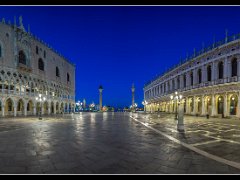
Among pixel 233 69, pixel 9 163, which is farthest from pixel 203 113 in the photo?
pixel 9 163

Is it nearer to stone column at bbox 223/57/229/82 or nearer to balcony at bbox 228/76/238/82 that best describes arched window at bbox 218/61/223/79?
stone column at bbox 223/57/229/82

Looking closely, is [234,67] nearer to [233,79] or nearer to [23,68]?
[233,79]

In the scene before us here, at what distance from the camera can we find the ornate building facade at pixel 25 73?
35625 mm

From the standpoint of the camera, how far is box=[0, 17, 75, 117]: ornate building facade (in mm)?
35625

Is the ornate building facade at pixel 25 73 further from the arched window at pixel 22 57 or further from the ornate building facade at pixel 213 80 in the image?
the ornate building facade at pixel 213 80

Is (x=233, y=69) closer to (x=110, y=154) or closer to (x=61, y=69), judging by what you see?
(x=110, y=154)

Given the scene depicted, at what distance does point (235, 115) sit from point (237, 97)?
2.88m

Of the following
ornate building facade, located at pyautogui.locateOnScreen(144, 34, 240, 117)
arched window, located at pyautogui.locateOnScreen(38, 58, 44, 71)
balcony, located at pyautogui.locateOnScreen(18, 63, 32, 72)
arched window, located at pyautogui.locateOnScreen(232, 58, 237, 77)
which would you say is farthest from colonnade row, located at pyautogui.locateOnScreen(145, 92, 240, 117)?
arched window, located at pyautogui.locateOnScreen(38, 58, 44, 71)

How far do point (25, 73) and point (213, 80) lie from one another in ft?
134

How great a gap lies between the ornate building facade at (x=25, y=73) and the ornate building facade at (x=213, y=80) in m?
29.7

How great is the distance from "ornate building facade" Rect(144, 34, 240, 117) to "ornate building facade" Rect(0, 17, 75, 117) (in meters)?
29.7

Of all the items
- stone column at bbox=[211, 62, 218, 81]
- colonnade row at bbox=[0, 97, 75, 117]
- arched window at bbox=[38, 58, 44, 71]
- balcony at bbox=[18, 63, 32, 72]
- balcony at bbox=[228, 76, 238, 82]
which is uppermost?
arched window at bbox=[38, 58, 44, 71]

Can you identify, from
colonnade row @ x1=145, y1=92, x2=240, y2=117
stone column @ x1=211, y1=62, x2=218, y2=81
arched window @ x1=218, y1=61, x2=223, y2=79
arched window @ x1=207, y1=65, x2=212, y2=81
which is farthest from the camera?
arched window @ x1=207, y1=65, x2=212, y2=81

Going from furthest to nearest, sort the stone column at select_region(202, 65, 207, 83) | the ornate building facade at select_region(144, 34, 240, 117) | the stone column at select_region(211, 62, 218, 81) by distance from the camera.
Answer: the stone column at select_region(202, 65, 207, 83), the stone column at select_region(211, 62, 218, 81), the ornate building facade at select_region(144, 34, 240, 117)
